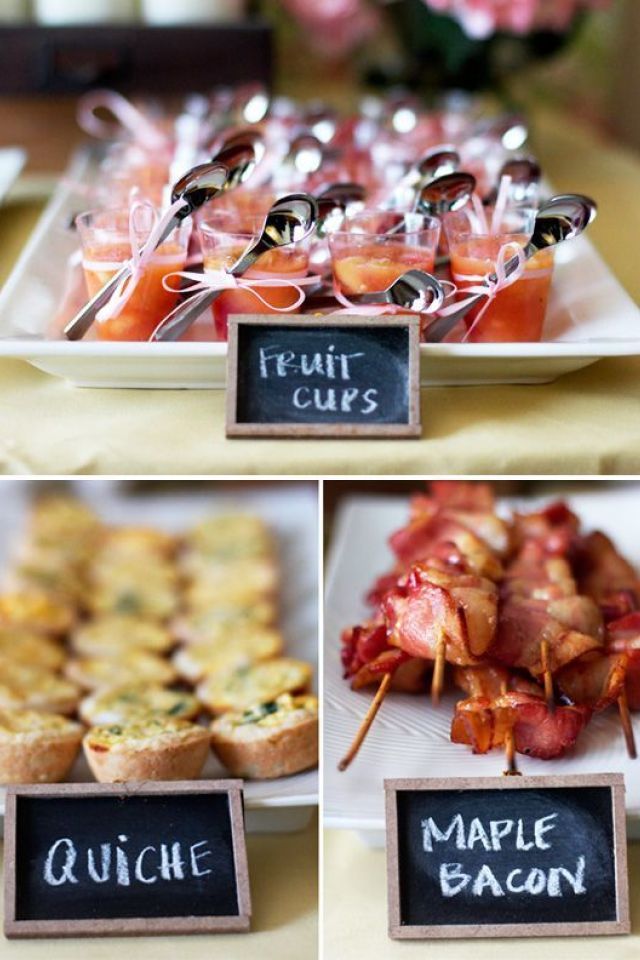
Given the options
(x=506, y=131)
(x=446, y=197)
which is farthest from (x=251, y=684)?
(x=506, y=131)

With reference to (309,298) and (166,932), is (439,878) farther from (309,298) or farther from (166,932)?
(309,298)

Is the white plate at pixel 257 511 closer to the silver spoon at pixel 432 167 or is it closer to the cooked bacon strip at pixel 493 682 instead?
the cooked bacon strip at pixel 493 682

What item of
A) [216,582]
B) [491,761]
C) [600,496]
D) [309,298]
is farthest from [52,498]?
[491,761]

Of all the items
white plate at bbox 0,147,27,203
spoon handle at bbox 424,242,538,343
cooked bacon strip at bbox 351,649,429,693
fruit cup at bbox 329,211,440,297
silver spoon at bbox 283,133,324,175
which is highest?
white plate at bbox 0,147,27,203

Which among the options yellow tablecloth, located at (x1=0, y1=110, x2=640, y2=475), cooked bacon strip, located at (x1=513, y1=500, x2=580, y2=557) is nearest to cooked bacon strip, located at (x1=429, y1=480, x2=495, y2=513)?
cooked bacon strip, located at (x1=513, y1=500, x2=580, y2=557)

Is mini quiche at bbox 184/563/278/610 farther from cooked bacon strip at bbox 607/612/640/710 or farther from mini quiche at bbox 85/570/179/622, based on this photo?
cooked bacon strip at bbox 607/612/640/710

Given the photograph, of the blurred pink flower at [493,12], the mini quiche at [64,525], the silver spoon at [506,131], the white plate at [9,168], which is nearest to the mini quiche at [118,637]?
the mini quiche at [64,525]

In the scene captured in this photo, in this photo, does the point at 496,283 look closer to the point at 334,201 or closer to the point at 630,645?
the point at 334,201
